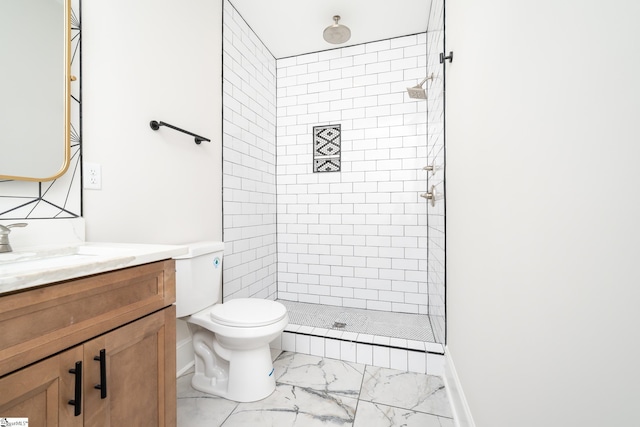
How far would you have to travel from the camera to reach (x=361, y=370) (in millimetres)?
1837

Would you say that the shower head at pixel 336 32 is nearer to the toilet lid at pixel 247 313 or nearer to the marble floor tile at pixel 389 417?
the toilet lid at pixel 247 313

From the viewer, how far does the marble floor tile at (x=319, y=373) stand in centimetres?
166

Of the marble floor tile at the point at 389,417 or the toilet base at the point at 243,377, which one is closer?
the marble floor tile at the point at 389,417

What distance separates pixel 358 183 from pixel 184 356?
1925 mm

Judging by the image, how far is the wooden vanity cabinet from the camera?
0.63 metres

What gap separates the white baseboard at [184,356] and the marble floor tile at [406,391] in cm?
109

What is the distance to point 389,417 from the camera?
4.63 feet

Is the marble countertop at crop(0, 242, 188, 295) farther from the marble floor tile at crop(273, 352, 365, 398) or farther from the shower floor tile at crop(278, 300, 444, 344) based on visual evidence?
the shower floor tile at crop(278, 300, 444, 344)

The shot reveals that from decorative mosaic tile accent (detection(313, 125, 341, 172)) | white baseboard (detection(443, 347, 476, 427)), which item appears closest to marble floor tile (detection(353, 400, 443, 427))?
white baseboard (detection(443, 347, 476, 427))

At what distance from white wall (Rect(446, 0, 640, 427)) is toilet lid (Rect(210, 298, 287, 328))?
0.94 meters

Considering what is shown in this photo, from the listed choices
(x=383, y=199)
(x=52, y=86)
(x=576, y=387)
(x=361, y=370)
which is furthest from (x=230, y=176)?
(x=576, y=387)

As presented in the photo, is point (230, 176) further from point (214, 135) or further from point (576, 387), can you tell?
point (576, 387)

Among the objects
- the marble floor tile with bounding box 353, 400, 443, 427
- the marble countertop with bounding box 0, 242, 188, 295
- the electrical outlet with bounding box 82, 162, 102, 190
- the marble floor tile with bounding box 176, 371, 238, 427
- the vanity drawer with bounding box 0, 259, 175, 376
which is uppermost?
the electrical outlet with bounding box 82, 162, 102, 190

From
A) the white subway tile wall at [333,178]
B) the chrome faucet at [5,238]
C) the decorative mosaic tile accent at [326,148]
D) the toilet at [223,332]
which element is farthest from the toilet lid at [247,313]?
the decorative mosaic tile accent at [326,148]
